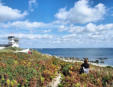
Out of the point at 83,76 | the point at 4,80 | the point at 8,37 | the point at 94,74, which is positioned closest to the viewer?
the point at 4,80

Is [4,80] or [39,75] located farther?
[39,75]

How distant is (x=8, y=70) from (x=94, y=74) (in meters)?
6.56

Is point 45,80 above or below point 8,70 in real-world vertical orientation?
below

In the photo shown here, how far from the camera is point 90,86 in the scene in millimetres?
8148

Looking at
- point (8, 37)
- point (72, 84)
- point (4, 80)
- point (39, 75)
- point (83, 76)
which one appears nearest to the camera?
point (4, 80)

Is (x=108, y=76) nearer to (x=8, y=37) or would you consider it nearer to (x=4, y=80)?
(x=4, y=80)

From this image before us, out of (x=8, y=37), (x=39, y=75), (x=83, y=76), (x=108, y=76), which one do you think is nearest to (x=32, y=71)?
(x=39, y=75)

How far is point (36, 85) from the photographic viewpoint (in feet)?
26.1

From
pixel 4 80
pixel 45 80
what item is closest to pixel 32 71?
pixel 45 80

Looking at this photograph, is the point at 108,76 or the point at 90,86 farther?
the point at 108,76

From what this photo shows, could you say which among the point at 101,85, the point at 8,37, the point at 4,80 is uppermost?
the point at 8,37

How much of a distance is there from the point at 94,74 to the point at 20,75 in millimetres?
5679

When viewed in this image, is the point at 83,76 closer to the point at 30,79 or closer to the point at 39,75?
the point at 39,75

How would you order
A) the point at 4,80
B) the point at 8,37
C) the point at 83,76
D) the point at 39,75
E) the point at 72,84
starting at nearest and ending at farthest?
the point at 4,80 → the point at 72,84 → the point at 39,75 → the point at 83,76 → the point at 8,37
